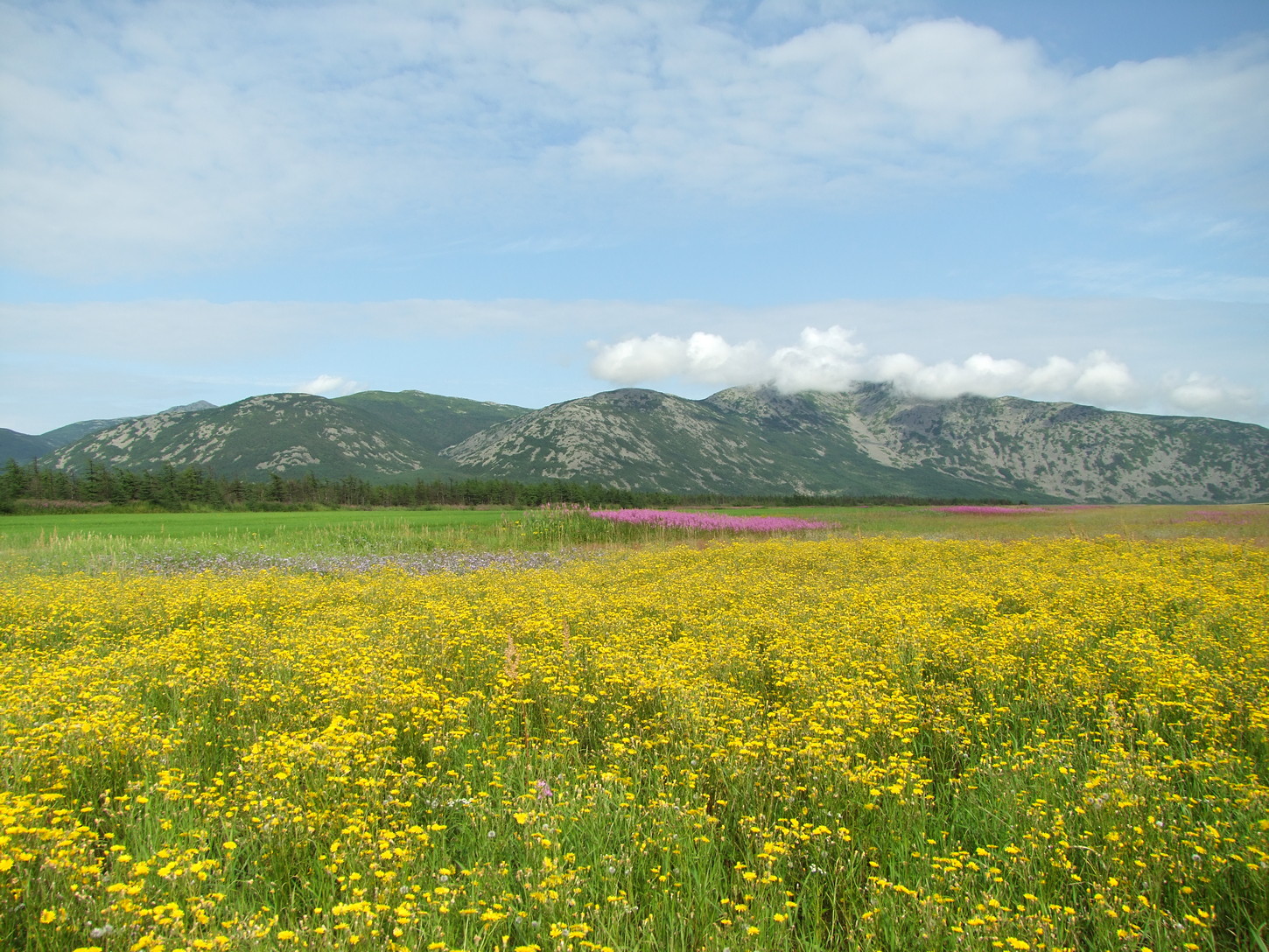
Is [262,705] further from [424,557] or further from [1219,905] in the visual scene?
[424,557]

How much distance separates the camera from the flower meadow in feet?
11.7

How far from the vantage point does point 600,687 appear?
721 centimetres

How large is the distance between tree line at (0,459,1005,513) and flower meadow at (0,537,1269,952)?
53.6 meters

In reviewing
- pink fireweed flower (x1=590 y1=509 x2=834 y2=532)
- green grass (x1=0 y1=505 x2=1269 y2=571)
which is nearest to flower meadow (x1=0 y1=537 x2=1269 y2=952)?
green grass (x1=0 y1=505 x2=1269 y2=571)

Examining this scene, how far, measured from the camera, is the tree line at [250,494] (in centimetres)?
7406

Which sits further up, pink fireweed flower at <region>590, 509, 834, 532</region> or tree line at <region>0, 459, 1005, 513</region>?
tree line at <region>0, 459, 1005, 513</region>

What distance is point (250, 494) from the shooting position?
100125mm

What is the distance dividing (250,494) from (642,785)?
370 ft

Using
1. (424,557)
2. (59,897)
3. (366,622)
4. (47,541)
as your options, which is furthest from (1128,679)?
(47,541)

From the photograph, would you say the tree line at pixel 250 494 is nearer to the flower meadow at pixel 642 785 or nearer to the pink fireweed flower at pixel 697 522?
the pink fireweed flower at pixel 697 522

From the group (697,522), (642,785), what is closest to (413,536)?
(697,522)

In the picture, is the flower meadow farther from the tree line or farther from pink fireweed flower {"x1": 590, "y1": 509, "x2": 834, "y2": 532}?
the tree line

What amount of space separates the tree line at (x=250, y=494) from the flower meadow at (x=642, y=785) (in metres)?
53.6

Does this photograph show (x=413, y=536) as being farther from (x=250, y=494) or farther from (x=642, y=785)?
(x=250, y=494)
